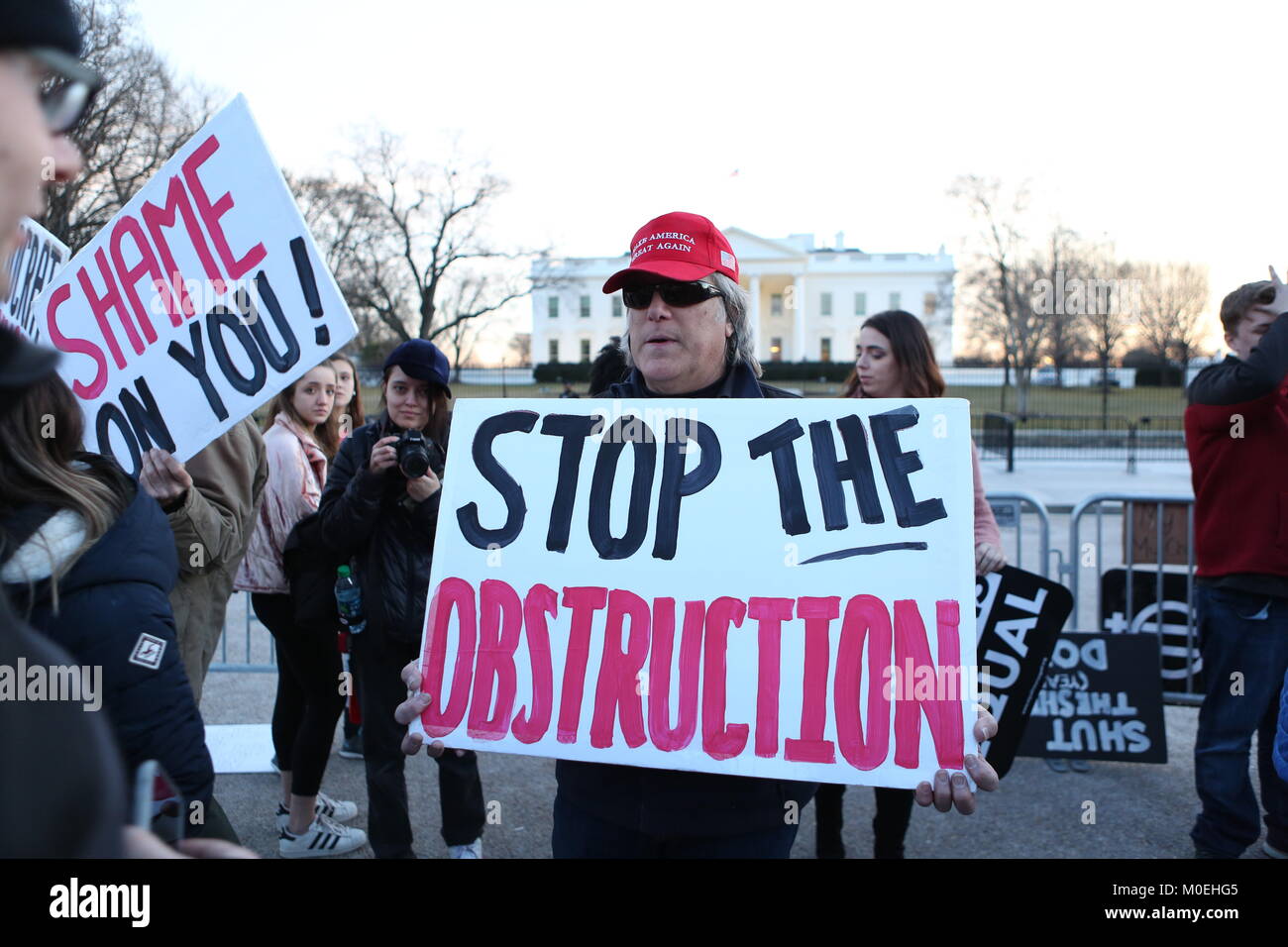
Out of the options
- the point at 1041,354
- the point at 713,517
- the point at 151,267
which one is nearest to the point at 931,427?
the point at 713,517

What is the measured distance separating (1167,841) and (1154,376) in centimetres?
5365

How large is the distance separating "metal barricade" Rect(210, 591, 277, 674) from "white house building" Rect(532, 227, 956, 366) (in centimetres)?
6064

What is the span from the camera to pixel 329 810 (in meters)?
4.02

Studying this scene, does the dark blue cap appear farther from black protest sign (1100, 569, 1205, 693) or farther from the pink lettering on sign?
black protest sign (1100, 569, 1205, 693)

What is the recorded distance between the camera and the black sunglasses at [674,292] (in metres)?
2.17

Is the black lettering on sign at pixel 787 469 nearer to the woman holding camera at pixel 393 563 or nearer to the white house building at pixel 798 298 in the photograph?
the woman holding camera at pixel 393 563

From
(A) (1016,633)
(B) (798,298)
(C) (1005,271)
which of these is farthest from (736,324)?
(B) (798,298)

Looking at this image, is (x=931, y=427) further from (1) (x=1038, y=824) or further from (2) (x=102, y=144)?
(2) (x=102, y=144)

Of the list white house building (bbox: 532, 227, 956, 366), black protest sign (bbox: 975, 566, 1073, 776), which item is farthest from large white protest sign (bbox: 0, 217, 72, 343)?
white house building (bbox: 532, 227, 956, 366)

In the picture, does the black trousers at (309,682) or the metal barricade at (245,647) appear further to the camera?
the metal barricade at (245,647)

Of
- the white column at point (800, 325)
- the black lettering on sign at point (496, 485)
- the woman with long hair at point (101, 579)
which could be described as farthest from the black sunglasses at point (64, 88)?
the white column at point (800, 325)

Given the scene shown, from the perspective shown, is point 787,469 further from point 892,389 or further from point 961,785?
point 892,389

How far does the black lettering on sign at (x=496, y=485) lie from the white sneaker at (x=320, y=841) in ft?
7.76

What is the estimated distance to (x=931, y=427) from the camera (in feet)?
6.52
